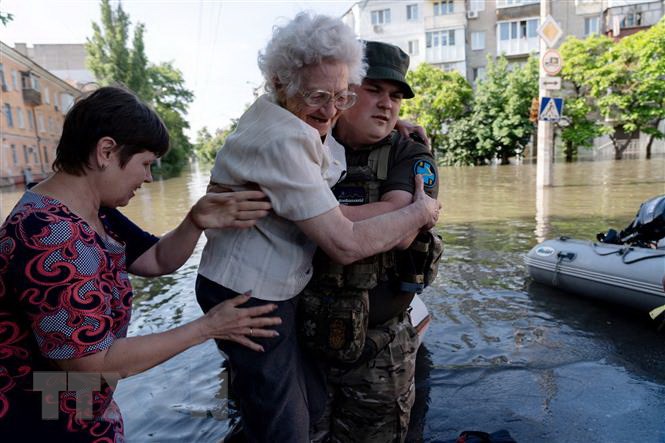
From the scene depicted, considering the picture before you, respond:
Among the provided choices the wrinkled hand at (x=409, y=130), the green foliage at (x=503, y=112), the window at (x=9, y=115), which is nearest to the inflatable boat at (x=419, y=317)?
the wrinkled hand at (x=409, y=130)

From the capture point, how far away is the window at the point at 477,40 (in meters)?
44.1

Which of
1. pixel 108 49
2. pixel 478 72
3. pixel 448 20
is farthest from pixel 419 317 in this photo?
pixel 108 49

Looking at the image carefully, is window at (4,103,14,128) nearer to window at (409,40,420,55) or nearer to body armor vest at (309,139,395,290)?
window at (409,40,420,55)

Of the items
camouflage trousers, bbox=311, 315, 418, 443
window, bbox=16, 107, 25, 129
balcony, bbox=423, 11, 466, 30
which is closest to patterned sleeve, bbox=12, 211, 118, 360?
camouflage trousers, bbox=311, 315, 418, 443

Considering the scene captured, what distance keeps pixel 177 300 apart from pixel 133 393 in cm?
234

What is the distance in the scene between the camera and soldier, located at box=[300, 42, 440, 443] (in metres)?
2.07

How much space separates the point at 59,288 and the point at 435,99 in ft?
116

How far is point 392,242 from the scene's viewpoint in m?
1.81

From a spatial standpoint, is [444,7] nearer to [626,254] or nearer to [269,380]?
[626,254]

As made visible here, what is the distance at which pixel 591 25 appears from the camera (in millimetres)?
42281

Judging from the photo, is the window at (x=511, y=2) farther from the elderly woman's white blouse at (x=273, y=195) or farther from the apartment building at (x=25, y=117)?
the elderly woman's white blouse at (x=273, y=195)

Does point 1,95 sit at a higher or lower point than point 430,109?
higher

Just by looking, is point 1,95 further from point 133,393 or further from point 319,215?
point 319,215

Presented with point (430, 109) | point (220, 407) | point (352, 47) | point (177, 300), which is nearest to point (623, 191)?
point (177, 300)
